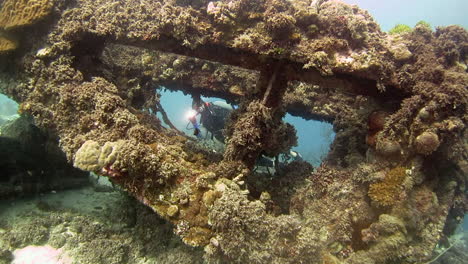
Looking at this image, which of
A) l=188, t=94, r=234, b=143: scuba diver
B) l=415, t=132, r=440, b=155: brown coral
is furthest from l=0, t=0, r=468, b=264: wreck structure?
l=188, t=94, r=234, b=143: scuba diver

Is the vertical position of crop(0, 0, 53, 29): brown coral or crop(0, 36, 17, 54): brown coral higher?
crop(0, 0, 53, 29): brown coral

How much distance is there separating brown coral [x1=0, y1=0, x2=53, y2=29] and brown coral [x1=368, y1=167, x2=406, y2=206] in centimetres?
869

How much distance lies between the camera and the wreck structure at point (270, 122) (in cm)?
486

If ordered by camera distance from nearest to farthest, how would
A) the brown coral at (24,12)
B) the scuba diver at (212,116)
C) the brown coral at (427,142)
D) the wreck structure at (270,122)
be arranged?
the wreck structure at (270,122)
the brown coral at (427,142)
the brown coral at (24,12)
the scuba diver at (212,116)

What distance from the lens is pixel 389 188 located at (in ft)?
18.4

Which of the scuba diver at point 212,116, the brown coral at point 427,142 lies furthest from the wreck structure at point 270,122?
the scuba diver at point 212,116

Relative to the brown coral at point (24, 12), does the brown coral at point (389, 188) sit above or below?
below

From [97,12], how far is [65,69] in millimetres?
1634

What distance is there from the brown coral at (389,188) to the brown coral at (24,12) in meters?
8.69

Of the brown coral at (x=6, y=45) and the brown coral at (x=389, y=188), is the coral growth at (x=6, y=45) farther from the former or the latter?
the brown coral at (x=389, y=188)

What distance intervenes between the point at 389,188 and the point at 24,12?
30.8 feet

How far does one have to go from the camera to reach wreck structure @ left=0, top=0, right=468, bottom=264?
486 centimetres

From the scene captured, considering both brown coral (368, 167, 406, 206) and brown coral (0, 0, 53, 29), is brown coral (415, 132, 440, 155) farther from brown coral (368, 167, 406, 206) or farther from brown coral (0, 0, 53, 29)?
brown coral (0, 0, 53, 29)

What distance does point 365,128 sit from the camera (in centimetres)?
708
